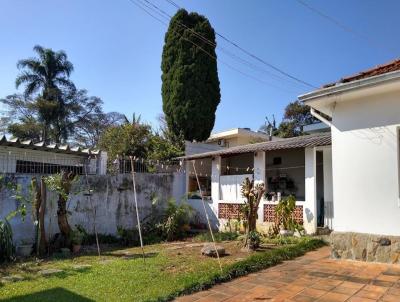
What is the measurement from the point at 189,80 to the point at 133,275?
16772 millimetres

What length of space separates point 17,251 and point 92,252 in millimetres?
1899

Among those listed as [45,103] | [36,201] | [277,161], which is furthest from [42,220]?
[45,103]

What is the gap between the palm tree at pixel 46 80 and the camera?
30.7 m

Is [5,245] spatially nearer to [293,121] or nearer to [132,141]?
[132,141]

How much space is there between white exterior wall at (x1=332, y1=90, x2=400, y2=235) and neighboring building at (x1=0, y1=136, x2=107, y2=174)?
8.85m

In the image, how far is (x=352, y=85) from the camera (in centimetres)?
673

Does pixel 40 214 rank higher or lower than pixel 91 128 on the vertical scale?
lower

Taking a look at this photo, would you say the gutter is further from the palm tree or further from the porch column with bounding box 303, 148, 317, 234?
the palm tree

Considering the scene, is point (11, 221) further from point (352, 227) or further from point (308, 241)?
point (352, 227)

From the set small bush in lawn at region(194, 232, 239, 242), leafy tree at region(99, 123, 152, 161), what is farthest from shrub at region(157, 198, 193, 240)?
leafy tree at region(99, 123, 152, 161)

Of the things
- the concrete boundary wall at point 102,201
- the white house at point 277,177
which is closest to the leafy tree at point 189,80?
the white house at point 277,177

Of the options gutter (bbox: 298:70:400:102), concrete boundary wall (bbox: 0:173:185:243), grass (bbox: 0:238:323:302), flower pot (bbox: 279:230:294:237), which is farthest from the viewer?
flower pot (bbox: 279:230:294:237)

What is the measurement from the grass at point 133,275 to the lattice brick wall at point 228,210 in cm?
421

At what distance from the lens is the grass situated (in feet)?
18.8
